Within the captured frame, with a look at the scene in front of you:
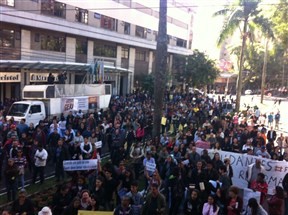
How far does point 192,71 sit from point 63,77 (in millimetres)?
27431

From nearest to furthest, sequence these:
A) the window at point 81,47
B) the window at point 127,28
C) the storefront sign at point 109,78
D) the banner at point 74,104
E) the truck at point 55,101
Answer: the truck at point 55,101 → the banner at point 74,104 → the window at point 81,47 → the storefront sign at point 109,78 → the window at point 127,28

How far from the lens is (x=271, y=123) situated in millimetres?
27484

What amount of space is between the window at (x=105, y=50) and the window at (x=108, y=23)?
211 cm

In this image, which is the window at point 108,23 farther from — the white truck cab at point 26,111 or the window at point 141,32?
the white truck cab at point 26,111

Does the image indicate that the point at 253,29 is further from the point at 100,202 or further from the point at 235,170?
the point at 100,202

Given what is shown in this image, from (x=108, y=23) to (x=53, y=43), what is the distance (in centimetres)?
938

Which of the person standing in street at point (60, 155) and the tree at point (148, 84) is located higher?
the tree at point (148, 84)

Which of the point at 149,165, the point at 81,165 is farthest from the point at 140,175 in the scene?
the point at 81,165

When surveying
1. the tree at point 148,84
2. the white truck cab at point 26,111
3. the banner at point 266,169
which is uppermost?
the tree at point 148,84

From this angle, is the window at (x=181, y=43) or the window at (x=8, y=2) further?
the window at (x=181, y=43)

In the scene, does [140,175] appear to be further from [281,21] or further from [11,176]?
[281,21]

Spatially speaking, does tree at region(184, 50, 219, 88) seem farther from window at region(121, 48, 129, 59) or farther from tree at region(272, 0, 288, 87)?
tree at region(272, 0, 288, 87)

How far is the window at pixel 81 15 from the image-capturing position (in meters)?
34.7

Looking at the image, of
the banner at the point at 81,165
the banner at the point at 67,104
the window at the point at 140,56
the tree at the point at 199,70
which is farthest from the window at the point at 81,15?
the banner at the point at 81,165
